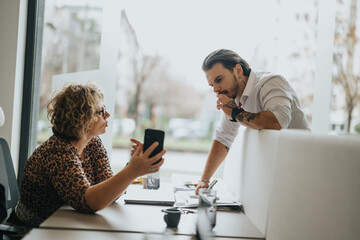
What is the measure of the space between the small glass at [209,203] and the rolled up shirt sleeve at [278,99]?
0.53 metres

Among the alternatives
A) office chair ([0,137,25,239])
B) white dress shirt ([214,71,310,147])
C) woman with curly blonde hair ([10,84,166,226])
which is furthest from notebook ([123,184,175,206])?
office chair ([0,137,25,239])

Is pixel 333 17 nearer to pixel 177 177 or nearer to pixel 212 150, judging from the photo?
pixel 212 150

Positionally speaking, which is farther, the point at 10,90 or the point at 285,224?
the point at 10,90

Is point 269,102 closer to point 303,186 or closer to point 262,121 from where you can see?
point 262,121

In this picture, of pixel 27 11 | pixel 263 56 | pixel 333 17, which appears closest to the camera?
pixel 333 17

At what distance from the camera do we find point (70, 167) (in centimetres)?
132

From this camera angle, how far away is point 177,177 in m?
2.36

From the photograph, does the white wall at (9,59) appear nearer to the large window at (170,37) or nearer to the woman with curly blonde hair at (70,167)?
the large window at (170,37)

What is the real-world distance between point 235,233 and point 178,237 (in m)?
0.23

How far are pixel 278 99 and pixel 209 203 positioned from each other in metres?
0.73

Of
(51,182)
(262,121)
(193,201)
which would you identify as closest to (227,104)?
(262,121)

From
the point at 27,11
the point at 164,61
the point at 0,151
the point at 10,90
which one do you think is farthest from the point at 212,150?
the point at 164,61

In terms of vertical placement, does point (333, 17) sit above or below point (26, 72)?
above

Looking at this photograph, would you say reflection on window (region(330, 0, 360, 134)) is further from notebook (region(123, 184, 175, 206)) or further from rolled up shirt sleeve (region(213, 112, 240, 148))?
notebook (region(123, 184, 175, 206))
